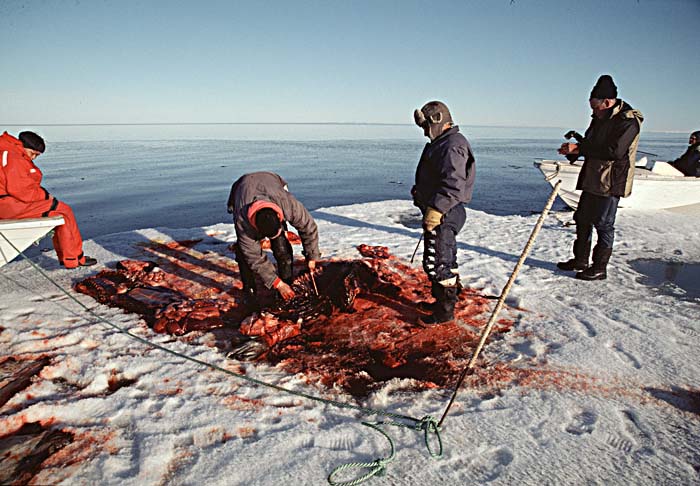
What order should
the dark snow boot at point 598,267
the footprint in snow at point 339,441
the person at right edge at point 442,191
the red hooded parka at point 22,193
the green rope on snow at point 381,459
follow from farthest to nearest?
the dark snow boot at point 598,267
the red hooded parka at point 22,193
the person at right edge at point 442,191
the footprint in snow at point 339,441
the green rope on snow at point 381,459

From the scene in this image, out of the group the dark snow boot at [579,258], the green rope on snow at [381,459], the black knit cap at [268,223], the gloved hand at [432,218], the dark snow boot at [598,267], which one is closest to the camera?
the green rope on snow at [381,459]

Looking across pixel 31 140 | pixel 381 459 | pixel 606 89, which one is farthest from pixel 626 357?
pixel 31 140

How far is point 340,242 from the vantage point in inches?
265

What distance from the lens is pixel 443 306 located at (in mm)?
3789

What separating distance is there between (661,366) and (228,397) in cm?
345

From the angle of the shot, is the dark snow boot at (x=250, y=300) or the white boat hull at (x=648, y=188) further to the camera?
the white boat hull at (x=648, y=188)

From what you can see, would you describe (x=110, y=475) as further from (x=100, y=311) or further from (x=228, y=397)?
(x=100, y=311)

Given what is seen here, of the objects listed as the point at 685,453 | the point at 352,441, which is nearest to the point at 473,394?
the point at 352,441

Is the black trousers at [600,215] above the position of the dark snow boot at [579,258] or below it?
above

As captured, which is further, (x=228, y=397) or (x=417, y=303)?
(x=417, y=303)

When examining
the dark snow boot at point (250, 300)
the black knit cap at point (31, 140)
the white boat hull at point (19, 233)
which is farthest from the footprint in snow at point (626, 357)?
the black knit cap at point (31, 140)

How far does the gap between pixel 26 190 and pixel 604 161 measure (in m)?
7.01

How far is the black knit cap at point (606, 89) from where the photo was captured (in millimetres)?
4355

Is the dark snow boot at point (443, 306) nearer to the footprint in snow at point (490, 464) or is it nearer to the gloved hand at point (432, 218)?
the gloved hand at point (432, 218)
